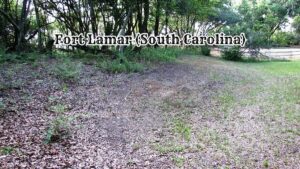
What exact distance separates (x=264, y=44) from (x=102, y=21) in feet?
26.1

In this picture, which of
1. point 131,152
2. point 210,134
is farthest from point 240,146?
point 131,152

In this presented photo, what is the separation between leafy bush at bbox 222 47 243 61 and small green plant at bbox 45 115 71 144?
36.6ft

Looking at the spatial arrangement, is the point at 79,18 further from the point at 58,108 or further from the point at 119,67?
the point at 58,108

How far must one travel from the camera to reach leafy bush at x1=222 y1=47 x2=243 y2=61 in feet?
45.8

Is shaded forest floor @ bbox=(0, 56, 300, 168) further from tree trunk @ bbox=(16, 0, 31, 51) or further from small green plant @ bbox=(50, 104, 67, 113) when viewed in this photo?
tree trunk @ bbox=(16, 0, 31, 51)

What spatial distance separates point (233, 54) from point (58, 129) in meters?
11.6

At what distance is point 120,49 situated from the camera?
8.58 meters

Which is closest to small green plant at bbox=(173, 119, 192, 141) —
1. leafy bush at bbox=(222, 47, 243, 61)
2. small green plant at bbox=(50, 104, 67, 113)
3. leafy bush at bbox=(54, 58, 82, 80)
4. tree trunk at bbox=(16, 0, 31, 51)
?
small green plant at bbox=(50, 104, 67, 113)

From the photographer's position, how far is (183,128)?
4.24 m

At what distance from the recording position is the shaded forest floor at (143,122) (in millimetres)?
3285

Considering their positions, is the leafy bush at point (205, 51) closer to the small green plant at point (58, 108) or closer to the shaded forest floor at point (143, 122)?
the shaded forest floor at point (143, 122)

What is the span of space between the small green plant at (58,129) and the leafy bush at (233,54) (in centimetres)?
1114

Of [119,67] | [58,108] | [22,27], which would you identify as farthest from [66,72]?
[22,27]

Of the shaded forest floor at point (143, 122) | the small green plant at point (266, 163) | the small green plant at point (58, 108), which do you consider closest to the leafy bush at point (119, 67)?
the shaded forest floor at point (143, 122)
